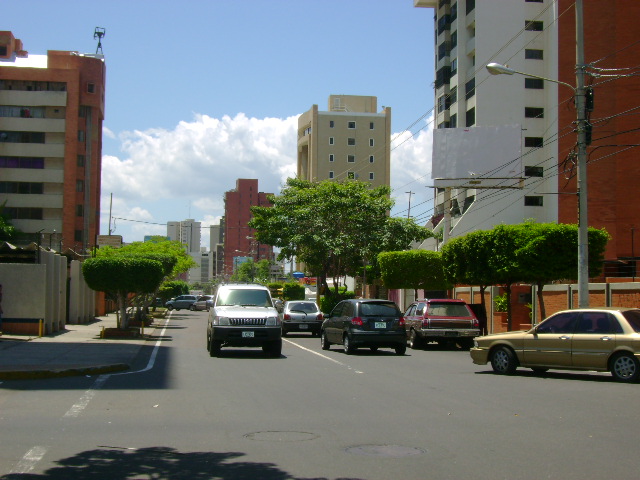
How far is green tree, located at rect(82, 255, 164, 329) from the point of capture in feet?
95.2

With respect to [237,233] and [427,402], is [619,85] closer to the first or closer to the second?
[427,402]

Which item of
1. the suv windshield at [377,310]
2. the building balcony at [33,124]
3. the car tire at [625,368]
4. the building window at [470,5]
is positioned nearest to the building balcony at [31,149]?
the building balcony at [33,124]

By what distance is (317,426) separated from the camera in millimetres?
9695

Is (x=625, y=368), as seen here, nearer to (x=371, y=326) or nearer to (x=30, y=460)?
(x=371, y=326)

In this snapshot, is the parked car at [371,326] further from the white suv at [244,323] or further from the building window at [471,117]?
the building window at [471,117]

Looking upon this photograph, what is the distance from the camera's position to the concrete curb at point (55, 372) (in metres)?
15.0

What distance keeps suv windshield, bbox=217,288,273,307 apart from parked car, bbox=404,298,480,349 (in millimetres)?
6326

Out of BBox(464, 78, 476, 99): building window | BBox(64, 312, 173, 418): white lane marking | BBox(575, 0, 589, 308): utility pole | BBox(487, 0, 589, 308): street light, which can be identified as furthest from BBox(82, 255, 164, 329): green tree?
BBox(464, 78, 476, 99): building window

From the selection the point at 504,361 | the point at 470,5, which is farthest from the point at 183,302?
the point at 504,361

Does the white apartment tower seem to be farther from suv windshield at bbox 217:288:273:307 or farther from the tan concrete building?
the tan concrete building

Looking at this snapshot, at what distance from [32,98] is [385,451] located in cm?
7165

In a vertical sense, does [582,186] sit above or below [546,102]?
below

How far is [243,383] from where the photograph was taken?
14586mm

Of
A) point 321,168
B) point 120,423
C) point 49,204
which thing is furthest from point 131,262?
point 321,168
